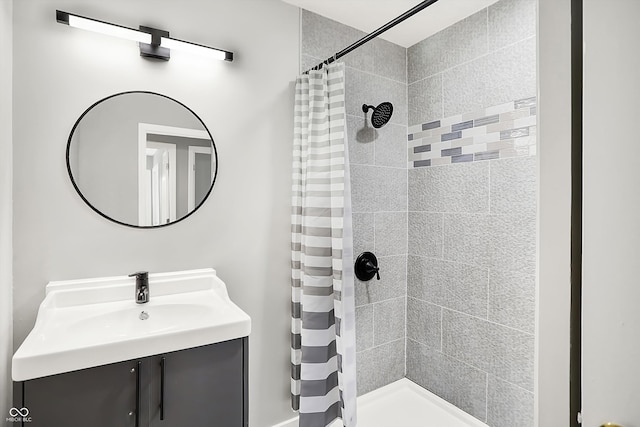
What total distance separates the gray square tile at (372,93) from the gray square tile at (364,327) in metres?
1.30

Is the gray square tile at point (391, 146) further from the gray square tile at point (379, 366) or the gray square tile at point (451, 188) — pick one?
→ the gray square tile at point (379, 366)

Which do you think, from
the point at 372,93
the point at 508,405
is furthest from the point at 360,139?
the point at 508,405

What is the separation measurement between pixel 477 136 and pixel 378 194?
69 centimetres

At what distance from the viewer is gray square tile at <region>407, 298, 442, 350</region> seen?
2156 mm

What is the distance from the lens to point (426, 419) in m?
2.02

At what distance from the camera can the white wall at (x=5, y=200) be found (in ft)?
3.73

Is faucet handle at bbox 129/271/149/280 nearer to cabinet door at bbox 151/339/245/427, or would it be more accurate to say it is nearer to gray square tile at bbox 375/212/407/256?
cabinet door at bbox 151/339/245/427

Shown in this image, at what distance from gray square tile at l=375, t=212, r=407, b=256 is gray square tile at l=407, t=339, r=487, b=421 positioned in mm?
692

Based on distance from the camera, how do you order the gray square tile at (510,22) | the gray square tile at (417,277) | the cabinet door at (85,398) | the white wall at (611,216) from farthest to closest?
the gray square tile at (417,277) < the gray square tile at (510,22) < the cabinet door at (85,398) < the white wall at (611,216)

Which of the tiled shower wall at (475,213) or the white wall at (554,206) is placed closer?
the white wall at (554,206)

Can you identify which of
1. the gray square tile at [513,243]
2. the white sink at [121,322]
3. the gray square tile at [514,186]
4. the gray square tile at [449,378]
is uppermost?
the gray square tile at [514,186]

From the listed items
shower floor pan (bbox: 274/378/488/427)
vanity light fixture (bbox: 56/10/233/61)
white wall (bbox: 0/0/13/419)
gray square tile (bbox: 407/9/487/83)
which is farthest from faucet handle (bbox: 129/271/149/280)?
gray square tile (bbox: 407/9/487/83)

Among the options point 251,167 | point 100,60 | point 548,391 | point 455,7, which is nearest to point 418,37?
point 455,7

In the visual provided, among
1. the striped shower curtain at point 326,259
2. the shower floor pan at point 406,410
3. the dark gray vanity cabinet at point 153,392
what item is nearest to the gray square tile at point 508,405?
the shower floor pan at point 406,410
